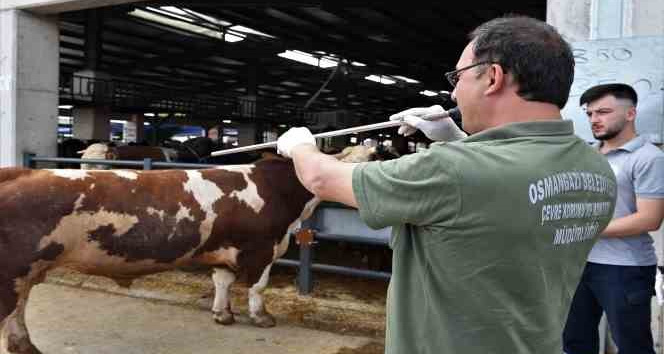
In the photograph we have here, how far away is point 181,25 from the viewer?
15.5 m

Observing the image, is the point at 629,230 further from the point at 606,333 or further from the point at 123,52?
the point at 123,52

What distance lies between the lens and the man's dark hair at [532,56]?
124 centimetres

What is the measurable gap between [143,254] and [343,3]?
664cm

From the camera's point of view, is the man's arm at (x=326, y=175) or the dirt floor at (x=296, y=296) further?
the dirt floor at (x=296, y=296)

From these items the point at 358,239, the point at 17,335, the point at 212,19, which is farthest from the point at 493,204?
the point at 212,19

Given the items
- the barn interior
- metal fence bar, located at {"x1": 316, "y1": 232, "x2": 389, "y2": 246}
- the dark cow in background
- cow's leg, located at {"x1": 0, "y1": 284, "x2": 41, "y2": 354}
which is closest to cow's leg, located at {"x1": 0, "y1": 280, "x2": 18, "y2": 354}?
cow's leg, located at {"x1": 0, "y1": 284, "x2": 41, "y2": 354}

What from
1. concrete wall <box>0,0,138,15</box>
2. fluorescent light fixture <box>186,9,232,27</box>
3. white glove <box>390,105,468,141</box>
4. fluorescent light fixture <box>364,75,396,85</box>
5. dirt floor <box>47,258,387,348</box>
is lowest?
dirt floor <box>47,258,387,348</box>

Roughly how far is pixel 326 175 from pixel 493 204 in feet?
1.29

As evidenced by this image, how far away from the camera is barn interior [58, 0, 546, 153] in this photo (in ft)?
37.0

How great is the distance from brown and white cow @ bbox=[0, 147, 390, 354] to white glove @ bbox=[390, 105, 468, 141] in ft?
7.17

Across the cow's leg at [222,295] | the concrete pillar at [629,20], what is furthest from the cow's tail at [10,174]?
the concrete pillar at [629,20]

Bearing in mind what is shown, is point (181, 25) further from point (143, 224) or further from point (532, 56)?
point (532, 56)

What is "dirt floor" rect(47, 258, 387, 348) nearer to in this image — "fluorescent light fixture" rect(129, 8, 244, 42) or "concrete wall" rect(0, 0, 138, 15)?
"concrete wall" rect(0, 0, 138, 15)

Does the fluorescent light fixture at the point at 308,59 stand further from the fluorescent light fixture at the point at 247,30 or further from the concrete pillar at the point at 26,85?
the concrete pillar at the point at 26,85
